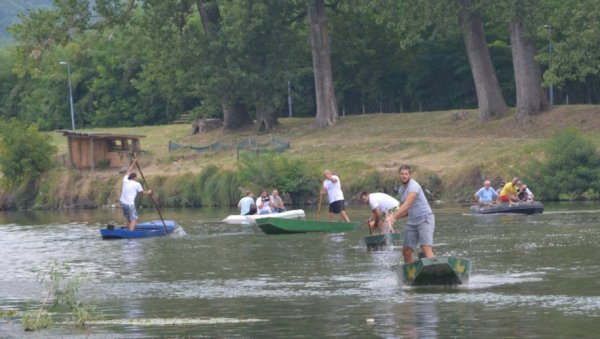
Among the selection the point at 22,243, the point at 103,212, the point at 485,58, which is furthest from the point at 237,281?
the point at 485,58

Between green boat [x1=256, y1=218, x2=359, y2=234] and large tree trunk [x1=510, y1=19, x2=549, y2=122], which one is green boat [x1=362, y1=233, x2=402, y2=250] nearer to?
green boat [x1=256, y1=218, x2=359, y2=234]

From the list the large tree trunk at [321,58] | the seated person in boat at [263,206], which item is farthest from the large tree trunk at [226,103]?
the seated person in boat at [263,206]

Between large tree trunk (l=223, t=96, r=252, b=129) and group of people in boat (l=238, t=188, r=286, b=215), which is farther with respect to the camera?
large tree trunk (l=223, t=96, r=252, b=129)

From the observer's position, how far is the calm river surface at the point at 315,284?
19.6 meters

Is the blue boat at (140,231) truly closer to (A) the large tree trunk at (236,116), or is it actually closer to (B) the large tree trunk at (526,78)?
(B) the large tree trunk at (526,78)

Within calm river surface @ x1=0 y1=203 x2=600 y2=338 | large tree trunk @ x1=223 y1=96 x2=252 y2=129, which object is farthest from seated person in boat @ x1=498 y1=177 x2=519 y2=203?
large tree trunk @ x1=223 y1=96 x2=252 y2=129

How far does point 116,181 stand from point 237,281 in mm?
38377

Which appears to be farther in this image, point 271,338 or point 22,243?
point 22,243

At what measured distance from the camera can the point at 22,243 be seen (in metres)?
39.6

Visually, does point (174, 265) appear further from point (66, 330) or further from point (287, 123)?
point (287, 123)

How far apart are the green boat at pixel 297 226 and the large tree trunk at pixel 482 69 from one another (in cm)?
2315

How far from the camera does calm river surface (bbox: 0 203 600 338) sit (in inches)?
773

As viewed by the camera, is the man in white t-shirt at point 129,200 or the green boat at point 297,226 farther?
Result: the man in white t-shirt at point 129,200

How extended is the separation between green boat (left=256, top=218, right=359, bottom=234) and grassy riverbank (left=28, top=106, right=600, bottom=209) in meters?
14.4
